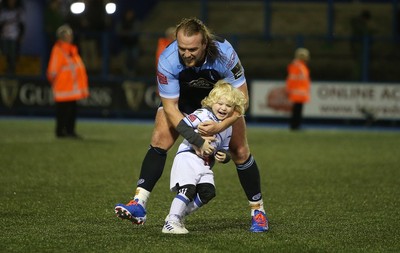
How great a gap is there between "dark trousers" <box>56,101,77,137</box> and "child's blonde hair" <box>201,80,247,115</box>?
10799mm

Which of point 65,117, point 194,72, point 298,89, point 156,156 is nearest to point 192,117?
point 194,72

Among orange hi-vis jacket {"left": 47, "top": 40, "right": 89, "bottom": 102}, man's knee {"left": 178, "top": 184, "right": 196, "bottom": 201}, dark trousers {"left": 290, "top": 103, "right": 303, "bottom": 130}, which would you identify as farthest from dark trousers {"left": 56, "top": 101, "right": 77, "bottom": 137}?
man's knee {"left": 178, "top": 184, "right": 196, "bottom": 201}

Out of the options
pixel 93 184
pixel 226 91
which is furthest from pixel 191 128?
pixel 93 184

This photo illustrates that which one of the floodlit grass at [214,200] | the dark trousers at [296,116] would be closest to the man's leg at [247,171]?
the floodlit grass at [214,200]

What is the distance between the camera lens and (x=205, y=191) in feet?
24.9

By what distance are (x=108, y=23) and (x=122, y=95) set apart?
3.73m

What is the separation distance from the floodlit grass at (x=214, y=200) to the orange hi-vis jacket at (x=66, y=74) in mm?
886

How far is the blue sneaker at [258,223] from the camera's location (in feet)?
25.7

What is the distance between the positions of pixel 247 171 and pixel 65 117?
1058 cm

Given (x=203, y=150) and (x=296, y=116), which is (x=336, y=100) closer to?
(x=296, y=116)

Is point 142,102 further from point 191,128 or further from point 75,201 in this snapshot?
point 191,128

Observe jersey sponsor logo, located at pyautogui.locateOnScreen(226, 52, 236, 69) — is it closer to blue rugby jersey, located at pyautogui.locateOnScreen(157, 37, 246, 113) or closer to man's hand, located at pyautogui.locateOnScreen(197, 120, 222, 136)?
blue rugby jersey, located at pyautogui.locateOnScreen(157, 37, 246, 113)

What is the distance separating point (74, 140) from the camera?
57.7ft

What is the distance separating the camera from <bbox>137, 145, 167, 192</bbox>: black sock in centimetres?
789
